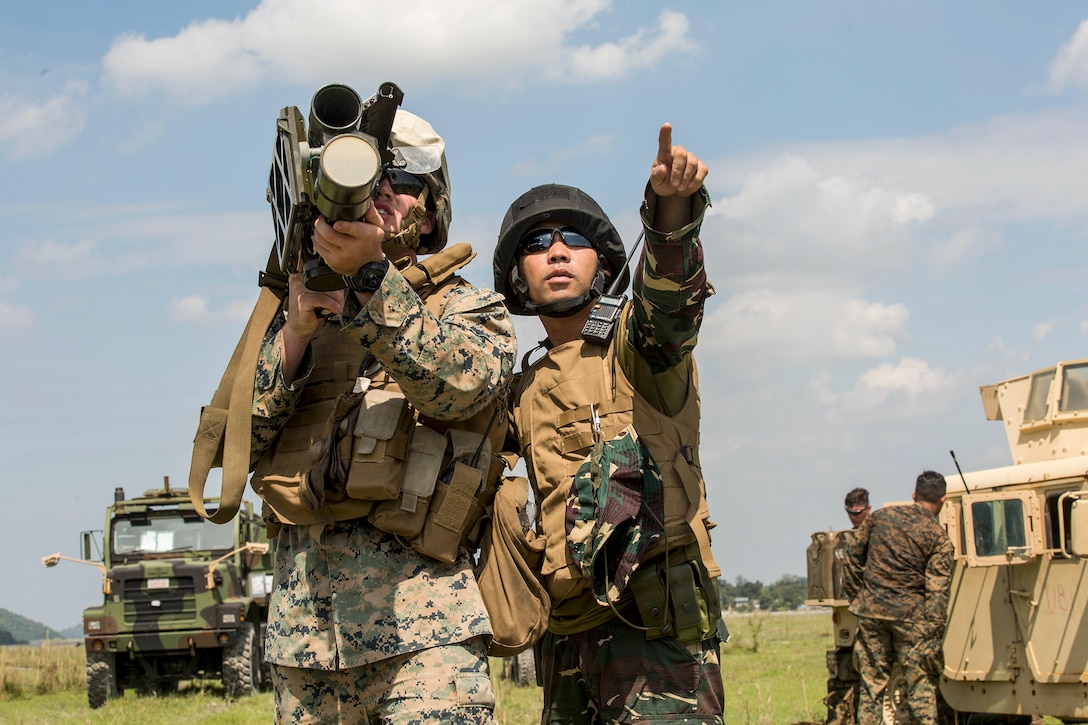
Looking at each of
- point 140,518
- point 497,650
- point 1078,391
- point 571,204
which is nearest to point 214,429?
point 497,650

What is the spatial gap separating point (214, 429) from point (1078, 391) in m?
8.01

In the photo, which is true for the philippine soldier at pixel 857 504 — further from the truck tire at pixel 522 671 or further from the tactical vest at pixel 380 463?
the tactical vest at pixel 380 463

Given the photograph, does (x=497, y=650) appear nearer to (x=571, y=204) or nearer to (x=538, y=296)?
(x=538, y=296)

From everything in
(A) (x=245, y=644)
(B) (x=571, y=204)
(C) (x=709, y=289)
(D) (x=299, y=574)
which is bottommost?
(A) (x=245, y=644)

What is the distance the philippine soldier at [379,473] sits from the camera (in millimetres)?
2719

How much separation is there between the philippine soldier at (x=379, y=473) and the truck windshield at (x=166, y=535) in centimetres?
1343

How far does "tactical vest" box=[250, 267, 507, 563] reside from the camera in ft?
9.43

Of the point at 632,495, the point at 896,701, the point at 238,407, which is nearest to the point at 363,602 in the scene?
the point at 238,407

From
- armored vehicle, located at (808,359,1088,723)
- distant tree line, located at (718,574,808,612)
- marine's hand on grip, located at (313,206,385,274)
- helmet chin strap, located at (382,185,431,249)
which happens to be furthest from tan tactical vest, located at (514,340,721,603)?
distant tree line, located at (718,574,808,612)

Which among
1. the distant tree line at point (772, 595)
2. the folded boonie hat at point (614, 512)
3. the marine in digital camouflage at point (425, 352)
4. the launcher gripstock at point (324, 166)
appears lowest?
the distant tree line at point (772, 595)

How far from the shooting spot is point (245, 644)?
14867 mm

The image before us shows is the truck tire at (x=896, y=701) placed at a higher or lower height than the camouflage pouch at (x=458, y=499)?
lower

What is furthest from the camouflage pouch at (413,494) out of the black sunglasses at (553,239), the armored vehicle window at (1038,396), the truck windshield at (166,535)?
the truck windshield at (166,535)

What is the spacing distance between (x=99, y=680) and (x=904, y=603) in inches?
401
